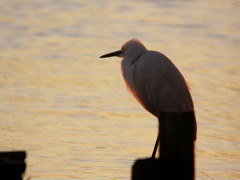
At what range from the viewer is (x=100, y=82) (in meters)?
11.0

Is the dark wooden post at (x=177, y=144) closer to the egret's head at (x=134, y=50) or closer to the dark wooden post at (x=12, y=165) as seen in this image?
the dark wooden post at (x=12, y=165)

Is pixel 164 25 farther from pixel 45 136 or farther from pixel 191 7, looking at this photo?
pixel 45 136

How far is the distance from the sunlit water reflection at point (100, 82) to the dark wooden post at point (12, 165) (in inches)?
81.6

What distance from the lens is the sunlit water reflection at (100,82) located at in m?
7.97

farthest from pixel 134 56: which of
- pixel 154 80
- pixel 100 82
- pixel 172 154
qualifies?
pixel 100 82

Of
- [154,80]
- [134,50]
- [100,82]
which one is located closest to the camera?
[154,80]

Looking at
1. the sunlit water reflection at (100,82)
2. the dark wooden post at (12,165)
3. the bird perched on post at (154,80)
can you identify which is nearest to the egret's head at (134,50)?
the bird perched on post at (154,80)

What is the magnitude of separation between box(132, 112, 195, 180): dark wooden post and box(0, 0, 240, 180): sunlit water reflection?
237 cm

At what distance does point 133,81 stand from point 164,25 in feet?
27.3

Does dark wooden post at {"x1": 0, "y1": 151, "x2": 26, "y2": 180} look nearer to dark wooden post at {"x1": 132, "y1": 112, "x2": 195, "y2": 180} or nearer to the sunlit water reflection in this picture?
dark wooden post at {"x1": 132, "y1": 112, "x2": 195, "y2": 180}

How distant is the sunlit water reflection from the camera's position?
7973mm

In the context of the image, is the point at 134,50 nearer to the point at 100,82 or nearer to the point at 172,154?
the point at 172,154

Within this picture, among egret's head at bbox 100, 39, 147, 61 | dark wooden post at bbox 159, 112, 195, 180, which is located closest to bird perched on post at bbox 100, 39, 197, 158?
egret's head at bbox 100, 39, 147, 61

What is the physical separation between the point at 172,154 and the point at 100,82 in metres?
6.20
